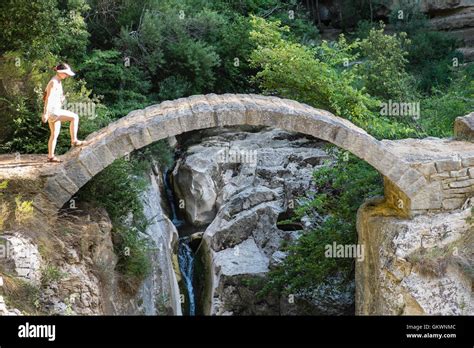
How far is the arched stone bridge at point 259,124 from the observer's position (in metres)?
11.0

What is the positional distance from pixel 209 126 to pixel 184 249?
6.90m

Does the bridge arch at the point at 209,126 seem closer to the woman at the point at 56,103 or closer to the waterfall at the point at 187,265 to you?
the woman at the point at 56,103

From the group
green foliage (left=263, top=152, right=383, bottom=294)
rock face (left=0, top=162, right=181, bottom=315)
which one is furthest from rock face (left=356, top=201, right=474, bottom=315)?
rock face (left=0, top=162, right=181, bottom=315)

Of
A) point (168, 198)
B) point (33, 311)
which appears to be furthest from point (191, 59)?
point (33, 311)

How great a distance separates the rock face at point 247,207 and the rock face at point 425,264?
11.3 feet

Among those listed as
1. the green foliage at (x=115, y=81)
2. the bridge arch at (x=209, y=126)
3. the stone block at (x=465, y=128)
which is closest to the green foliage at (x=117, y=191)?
the bridge arch at (x=209, y=126)

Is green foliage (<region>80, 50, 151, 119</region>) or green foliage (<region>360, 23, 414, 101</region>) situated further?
green foliage (<region>360, 23, 414, 101</region>)

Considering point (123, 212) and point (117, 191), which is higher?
point (117, 191)

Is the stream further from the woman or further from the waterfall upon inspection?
the woman

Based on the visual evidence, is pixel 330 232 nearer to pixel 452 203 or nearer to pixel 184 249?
pixel 452 203

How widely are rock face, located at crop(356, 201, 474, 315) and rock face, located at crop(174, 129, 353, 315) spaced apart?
3449 mm

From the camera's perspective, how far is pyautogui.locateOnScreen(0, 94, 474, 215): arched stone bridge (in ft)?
36.0

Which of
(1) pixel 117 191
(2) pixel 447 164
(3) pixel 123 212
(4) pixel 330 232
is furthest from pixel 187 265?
(2) pixel 447 164

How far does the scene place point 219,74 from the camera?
71.0 ft
